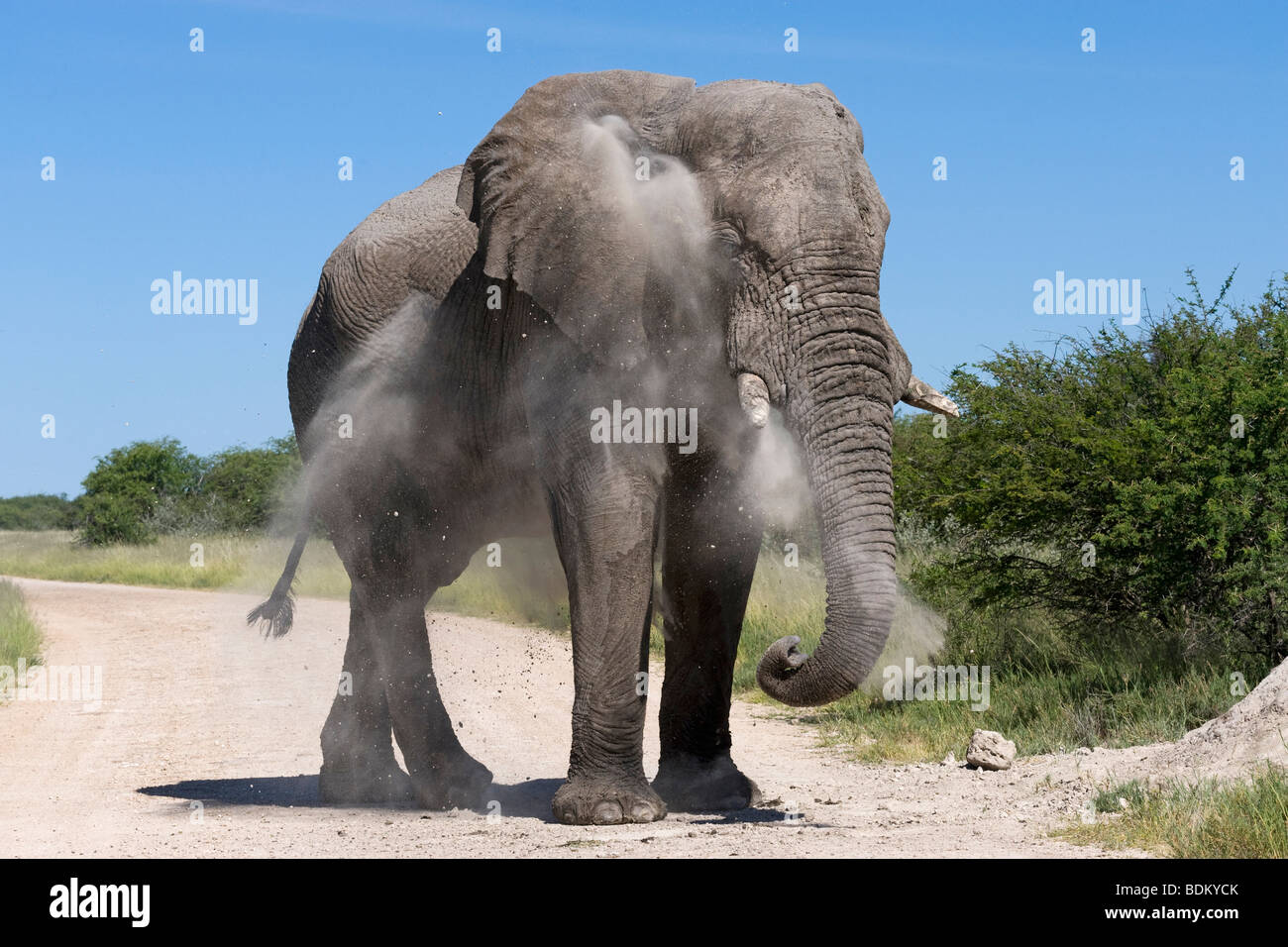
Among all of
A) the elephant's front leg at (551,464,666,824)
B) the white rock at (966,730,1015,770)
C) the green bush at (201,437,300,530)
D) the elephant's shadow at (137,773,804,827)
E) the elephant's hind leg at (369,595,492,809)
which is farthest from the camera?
the green bush at (201,437,300,530)

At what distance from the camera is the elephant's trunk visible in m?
6.61

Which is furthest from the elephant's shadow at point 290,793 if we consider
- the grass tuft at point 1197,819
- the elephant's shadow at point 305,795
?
the grass tuft at point 1197,819

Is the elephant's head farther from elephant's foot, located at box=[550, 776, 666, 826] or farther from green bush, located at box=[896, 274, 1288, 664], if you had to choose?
green bush, located at box=[896, 274, 1288, 664]

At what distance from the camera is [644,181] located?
7.70 meters

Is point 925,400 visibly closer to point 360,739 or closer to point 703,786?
point 703,786

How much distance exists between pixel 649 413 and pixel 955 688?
5.89 metres

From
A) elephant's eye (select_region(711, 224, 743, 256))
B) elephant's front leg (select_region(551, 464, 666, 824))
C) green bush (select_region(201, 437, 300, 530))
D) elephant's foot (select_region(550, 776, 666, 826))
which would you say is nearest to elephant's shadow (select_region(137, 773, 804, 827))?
elephant's foot (select_region(550, 776, 666, 826))

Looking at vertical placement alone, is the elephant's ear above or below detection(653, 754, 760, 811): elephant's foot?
above

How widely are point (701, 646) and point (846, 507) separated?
2473 mm

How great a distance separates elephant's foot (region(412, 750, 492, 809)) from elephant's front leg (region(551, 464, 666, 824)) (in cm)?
151

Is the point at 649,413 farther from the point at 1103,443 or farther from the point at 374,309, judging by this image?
the point at 1103,443

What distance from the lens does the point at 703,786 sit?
8852 mm

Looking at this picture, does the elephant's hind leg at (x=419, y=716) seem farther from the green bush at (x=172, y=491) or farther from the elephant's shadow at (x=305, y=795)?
the green bush at (x=172, y=491)
